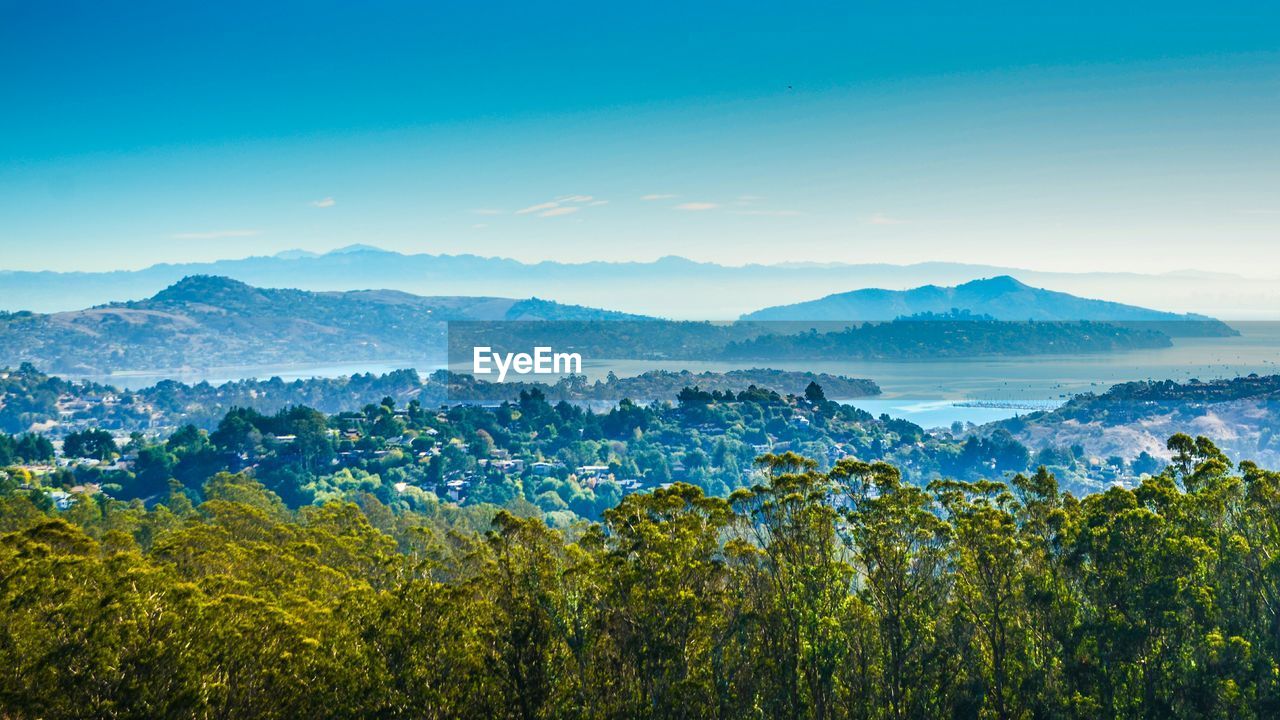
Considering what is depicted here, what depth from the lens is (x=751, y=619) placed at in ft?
63.6

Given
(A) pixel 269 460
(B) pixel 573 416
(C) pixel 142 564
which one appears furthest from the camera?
(B) pixel 573 416

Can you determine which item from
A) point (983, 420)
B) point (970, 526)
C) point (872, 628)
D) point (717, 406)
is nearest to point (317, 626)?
point (872, 628)

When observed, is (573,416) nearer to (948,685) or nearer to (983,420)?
(983,420)

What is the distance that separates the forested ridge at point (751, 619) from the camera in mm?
15695

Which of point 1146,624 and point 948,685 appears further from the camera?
point 948,685

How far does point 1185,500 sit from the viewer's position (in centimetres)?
2048

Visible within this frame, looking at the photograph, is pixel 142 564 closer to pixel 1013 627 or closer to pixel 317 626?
pixel 317 626

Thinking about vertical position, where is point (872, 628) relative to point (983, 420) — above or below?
Result: above

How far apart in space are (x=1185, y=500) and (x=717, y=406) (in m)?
142

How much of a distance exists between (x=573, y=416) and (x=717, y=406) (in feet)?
81.7

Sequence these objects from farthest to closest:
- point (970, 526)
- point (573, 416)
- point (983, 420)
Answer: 1. point (983, 420)
2. point (573, 416)
3. point (970, 526)

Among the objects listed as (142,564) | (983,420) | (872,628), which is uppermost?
(142,564)

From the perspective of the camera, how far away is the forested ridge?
15695 mm

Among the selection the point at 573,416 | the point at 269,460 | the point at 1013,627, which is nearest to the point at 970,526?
the point at 1013,627
